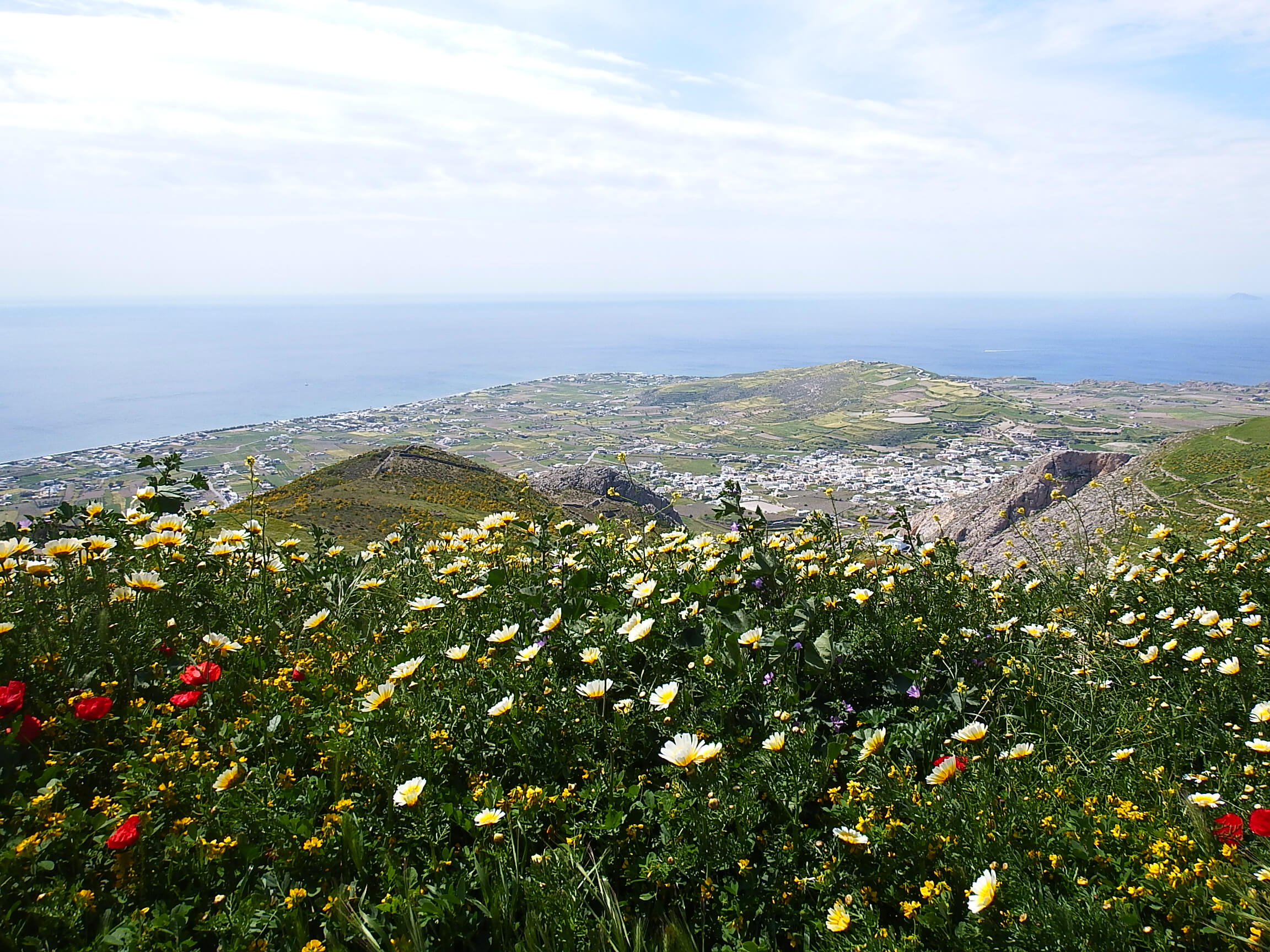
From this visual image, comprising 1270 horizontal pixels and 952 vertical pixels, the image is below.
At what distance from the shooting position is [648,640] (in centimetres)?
379

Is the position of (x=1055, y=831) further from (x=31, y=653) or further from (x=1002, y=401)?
(x=1002, y=401)

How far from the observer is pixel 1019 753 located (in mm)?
2814

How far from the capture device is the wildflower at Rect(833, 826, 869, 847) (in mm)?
2360

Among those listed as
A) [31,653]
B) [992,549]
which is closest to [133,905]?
[31,653]

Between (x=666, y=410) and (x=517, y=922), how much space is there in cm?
12703

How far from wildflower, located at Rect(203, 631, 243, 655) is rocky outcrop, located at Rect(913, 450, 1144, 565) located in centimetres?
2053

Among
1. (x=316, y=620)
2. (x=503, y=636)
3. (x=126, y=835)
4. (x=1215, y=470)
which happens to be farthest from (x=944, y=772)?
(x=1215, y=470)

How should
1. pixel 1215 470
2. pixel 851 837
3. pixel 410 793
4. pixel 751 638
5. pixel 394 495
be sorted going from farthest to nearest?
pixel 1215 470, pixel 394 495, pixel 751 638, pixel 410 793, pixel 851 837

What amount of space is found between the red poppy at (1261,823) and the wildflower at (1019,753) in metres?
0.81

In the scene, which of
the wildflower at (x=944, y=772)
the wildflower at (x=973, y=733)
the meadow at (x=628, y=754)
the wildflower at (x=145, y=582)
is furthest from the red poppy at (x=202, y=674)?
the wildflower at (x=973, y=733)

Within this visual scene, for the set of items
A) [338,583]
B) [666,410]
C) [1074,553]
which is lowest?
[666,410]

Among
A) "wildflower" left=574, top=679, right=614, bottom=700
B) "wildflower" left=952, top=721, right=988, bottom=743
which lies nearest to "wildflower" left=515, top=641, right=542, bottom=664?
"wildflower" left=574, top=679, right=614, bottom=700

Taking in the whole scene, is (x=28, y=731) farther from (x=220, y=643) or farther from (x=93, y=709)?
(x=220, y=643)

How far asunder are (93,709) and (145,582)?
124 centimetres
